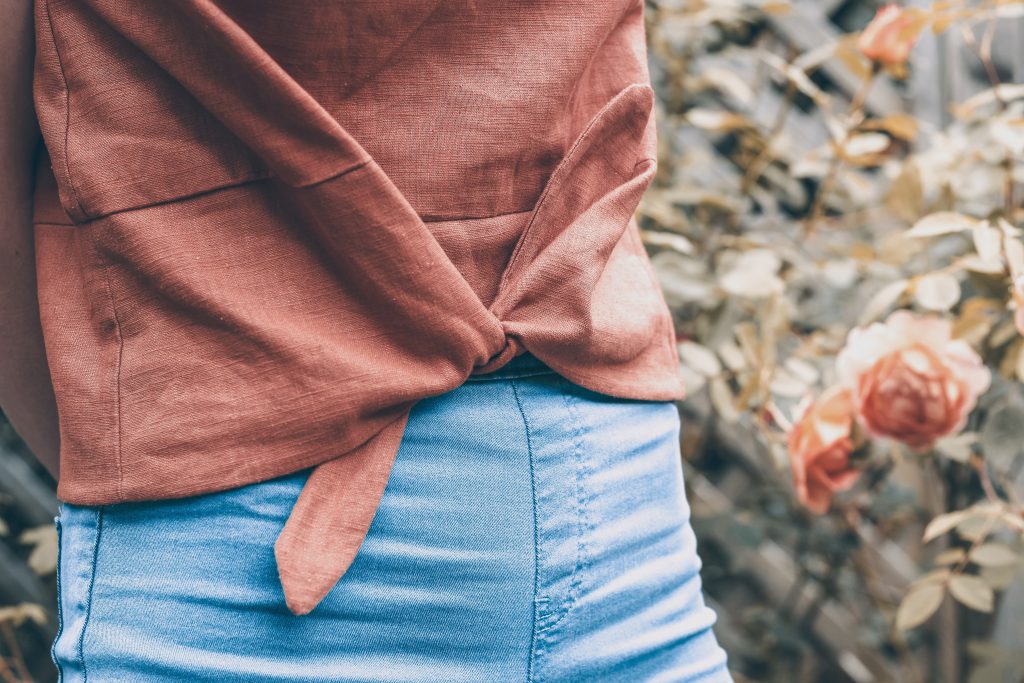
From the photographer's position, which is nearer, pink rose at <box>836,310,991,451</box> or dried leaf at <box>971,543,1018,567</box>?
pink rose at <box>836,310,991,451</box>

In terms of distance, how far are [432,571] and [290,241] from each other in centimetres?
23

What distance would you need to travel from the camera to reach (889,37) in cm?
116

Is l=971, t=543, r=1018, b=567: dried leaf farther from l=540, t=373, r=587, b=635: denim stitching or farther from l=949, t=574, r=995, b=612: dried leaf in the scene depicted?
l=540, t=373, r=587, b=635: denim stitching

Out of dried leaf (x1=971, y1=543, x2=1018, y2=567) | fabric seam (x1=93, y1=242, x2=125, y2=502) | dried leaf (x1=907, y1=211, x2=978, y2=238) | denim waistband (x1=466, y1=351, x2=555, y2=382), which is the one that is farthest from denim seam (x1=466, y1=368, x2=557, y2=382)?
dried leaf (x1=971, y1=543, x2=1018, y2=567)

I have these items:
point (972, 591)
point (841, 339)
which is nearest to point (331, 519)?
point (972, 591)

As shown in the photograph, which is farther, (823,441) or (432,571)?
(823,441)

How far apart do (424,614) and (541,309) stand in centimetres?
21

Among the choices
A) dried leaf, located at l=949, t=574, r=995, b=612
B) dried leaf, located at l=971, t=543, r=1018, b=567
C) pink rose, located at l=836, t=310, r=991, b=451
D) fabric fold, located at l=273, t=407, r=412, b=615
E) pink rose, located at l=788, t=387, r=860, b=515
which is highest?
fabric fold, located at l=273, t=407, r=412, b=615

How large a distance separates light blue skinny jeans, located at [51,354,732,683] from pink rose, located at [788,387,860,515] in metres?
0.47

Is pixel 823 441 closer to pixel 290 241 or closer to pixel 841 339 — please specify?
pixel 841 339

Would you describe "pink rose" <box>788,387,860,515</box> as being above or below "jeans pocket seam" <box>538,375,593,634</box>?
below

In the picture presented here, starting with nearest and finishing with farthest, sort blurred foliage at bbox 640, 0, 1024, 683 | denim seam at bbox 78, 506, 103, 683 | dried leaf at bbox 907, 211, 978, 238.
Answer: denim seam at bbox 78, 506, 103, 683, dried leaf at bbox 907, 211, 978, 238, blurred foliage at bbox 640, 0, 1024, 683

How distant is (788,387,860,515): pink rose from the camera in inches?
41.4

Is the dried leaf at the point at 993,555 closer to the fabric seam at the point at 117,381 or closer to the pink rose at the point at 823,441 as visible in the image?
the pink rose at the point at 823,441
